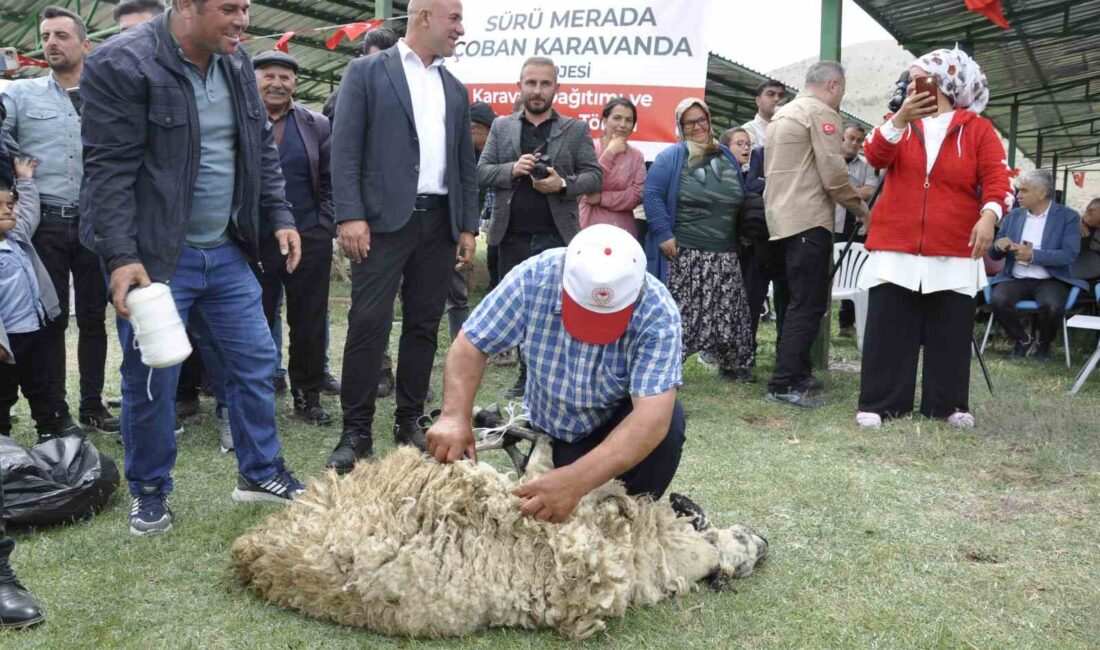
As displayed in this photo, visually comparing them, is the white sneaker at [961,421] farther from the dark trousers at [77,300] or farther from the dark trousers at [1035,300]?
the dark trousers at [77,300]

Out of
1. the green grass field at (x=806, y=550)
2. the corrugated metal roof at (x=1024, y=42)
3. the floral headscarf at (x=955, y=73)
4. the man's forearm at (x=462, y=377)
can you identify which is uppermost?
the corrugated metal roof at (x=1024, y=42)

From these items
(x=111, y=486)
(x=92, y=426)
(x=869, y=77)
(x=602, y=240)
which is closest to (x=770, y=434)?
(x=602, y=240)

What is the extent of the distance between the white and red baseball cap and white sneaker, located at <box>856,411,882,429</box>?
3.08m

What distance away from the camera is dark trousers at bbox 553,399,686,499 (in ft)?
10.0

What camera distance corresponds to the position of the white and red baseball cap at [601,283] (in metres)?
2.50

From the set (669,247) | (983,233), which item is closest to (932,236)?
(983,233)

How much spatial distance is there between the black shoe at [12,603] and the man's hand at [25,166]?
2500mm

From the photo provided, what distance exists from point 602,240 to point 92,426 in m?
3.62

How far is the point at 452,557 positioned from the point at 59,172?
3275 millimetres

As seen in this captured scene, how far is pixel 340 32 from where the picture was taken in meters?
9.26

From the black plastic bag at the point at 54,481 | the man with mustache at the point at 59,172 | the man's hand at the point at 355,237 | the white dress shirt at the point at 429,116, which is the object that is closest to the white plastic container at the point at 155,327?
the black plastic bag at the point at 54,481

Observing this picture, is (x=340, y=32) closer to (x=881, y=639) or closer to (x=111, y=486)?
(x=111, y=486)

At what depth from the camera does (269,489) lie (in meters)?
3.64

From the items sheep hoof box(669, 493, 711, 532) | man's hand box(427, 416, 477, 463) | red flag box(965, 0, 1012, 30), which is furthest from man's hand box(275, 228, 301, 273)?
red flag box(965, 0, 1012, 30)
